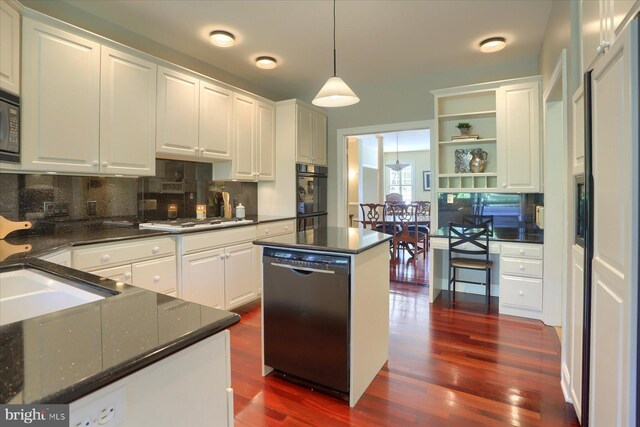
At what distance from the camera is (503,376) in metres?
2.22

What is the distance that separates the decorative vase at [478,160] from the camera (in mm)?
3920

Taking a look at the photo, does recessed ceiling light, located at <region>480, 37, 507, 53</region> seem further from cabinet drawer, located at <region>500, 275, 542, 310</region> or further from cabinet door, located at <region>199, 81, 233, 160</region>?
cabinet door, located at <region>199, 81, 233, 160</region>

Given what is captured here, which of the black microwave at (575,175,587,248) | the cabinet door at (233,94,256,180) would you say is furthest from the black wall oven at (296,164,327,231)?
the black microwave at (575,175,587,248)

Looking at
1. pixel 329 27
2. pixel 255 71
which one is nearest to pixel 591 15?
pixel 329 27

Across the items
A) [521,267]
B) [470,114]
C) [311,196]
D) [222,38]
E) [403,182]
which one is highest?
[222,38]

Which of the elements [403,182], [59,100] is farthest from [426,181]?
[59,100]

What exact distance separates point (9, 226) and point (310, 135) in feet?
10.5


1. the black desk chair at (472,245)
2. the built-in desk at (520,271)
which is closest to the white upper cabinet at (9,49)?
the black desk chair at (472,245)

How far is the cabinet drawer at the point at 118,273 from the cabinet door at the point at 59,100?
75 cm

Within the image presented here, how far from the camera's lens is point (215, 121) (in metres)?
3.51

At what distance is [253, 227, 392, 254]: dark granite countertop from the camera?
193 cm

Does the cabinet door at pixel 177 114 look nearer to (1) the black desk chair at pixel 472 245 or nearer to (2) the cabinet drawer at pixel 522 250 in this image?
(1) the black desk chair at pixel 472 245

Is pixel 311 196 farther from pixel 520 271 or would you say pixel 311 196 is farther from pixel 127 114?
pixel 520 271

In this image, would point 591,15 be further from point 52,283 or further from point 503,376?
point 52,283
